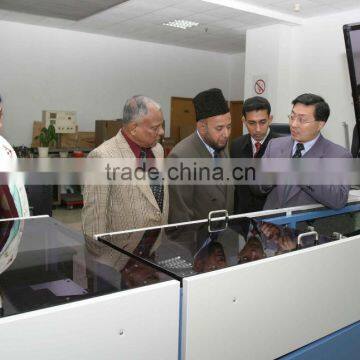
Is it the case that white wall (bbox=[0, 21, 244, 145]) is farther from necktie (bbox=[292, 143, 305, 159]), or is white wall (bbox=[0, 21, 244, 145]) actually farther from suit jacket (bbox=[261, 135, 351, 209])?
necktie (bbox=[292, 143, 305, 159])

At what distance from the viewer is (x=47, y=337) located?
731 millimetres

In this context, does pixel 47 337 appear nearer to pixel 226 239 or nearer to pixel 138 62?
pixel 226 239

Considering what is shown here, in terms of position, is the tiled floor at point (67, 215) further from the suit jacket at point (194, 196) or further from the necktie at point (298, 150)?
the necktie at point (298, 150)

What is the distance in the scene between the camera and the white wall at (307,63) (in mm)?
5184

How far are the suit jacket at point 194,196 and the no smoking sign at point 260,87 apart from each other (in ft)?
13.6

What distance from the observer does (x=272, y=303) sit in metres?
1.06

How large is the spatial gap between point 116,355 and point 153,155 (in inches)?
48.7

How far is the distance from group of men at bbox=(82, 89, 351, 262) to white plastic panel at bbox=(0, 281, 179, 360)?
0.89 m

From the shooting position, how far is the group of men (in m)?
1.76

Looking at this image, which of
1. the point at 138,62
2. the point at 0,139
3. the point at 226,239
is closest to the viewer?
the point at 226,239

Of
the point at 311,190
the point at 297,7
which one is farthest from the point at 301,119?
the point at 297,7

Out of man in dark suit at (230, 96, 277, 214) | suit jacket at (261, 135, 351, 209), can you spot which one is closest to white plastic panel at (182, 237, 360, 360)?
suit jacket at (261, 135, 351, 209)

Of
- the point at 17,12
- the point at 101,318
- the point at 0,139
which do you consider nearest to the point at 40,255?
the point at 101,318

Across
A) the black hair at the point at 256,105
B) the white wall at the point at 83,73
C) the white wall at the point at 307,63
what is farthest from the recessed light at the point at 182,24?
the black hair at the point at 256,105
